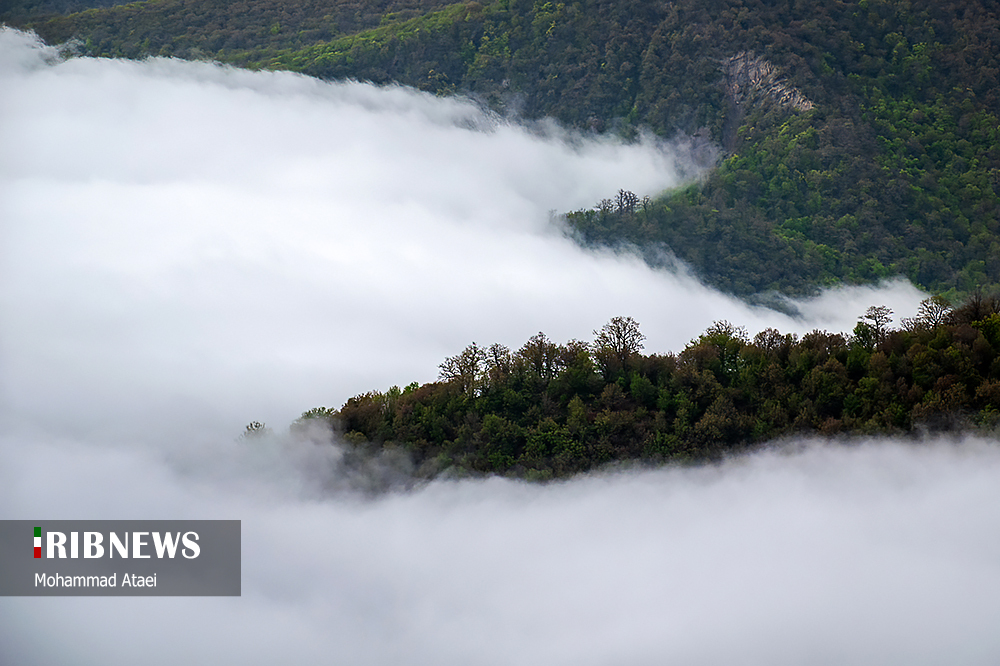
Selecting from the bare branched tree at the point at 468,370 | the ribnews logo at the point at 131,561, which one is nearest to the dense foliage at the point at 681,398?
the bare branched tree at the point at 468,370

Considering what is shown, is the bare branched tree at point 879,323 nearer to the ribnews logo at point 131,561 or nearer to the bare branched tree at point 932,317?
the bare branched tree at point 932,317

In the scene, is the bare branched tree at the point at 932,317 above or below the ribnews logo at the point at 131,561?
above

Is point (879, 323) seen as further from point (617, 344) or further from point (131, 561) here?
point (131, 561)

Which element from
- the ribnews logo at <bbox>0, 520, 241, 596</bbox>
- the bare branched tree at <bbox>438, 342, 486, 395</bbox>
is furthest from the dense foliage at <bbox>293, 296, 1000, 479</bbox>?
the ribnews logo at <bbox>0, 520, 241, 596</bbox>

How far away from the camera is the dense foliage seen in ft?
243

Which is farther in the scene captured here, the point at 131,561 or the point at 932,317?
the point at 932,317

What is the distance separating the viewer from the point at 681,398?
77.8 m

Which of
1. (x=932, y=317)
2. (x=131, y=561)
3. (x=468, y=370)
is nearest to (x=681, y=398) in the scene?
(x=468, y=370)

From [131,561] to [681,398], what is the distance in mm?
34159

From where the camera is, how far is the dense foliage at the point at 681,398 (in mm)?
74062

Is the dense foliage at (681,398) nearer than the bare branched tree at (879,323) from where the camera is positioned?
Yes

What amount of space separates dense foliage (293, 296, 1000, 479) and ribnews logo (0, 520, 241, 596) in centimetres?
1185

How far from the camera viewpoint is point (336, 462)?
253ft

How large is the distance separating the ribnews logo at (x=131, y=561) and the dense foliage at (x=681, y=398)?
1185cm
